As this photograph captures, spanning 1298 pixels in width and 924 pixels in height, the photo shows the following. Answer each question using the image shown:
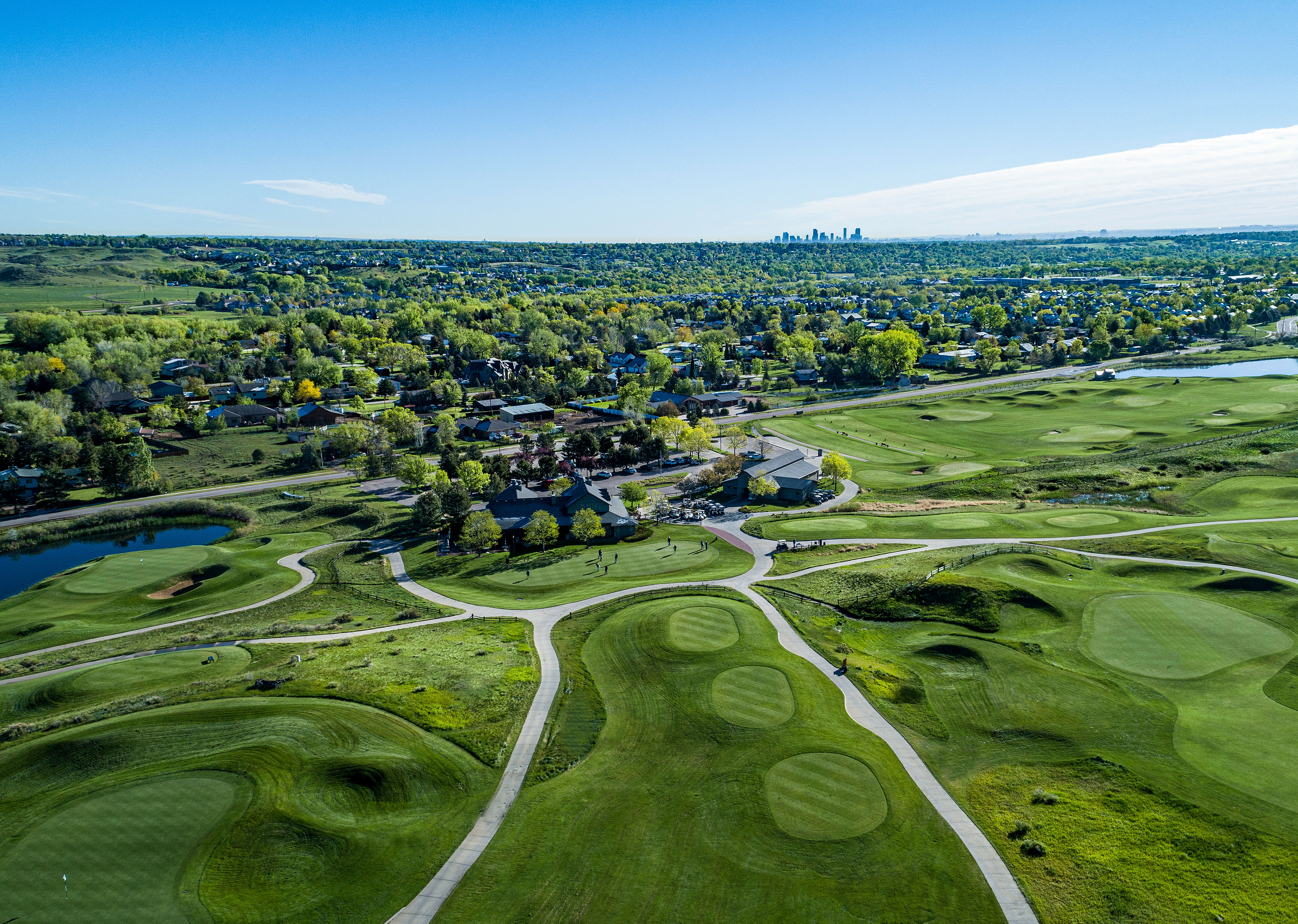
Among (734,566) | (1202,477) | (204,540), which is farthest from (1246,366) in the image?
(204,540)

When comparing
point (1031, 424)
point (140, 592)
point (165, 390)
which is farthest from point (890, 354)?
point (165, 390)

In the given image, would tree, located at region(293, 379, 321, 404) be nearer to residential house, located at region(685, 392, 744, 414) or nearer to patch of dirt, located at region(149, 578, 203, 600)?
residential house, located at region(685, 392, 744, 414)

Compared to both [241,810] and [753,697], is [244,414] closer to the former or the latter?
[241,810]

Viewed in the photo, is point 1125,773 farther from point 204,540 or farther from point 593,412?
point 593,412

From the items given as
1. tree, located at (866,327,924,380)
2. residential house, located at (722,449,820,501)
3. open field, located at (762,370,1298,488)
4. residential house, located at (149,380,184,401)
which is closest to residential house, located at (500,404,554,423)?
open field, located at (762,370,1298,488)

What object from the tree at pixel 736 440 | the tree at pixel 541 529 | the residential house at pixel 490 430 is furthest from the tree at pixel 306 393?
the tree at pixel 541 529

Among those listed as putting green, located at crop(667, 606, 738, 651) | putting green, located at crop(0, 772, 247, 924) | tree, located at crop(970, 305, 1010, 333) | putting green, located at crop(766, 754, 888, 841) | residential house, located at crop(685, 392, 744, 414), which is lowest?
putting green, located at crop(766, 754, 888, 841)
